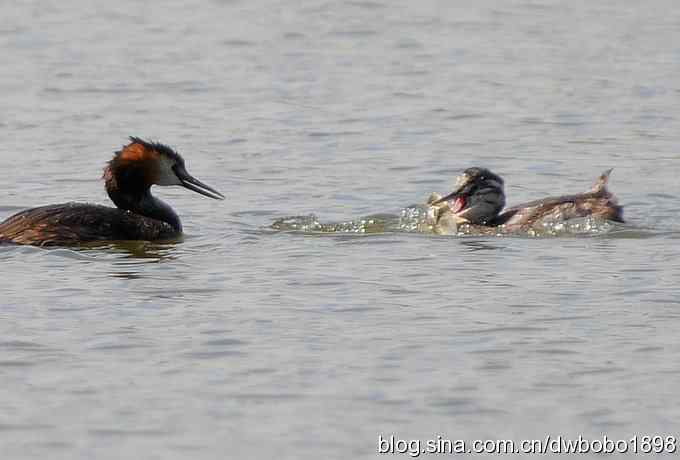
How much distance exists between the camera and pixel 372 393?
9086 mm

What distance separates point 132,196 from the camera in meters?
14.3


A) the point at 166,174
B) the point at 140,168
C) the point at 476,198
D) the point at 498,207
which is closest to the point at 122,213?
the point at 140,168

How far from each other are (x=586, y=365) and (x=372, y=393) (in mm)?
1269

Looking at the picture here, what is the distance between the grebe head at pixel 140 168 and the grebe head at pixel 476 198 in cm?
193

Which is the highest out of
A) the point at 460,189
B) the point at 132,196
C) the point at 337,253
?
the point at 460,189

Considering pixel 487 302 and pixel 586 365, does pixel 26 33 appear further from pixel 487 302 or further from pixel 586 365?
pixel 586 365

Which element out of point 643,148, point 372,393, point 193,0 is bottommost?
point 372,393

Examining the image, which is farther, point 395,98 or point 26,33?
point 26,33

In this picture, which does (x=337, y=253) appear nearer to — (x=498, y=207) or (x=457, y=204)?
(x=457, y=204)

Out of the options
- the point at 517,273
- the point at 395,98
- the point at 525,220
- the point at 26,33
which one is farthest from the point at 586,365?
the point at 26,33

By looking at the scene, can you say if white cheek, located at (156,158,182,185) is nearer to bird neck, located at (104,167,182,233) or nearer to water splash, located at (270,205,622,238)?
bird neck, located at (104,167,182,233)

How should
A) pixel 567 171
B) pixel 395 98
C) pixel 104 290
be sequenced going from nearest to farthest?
pixel 104 290 < pixel 567 171 < pixel 395 98

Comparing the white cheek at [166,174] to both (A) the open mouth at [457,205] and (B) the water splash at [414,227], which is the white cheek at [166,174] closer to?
(B) the water splash at [414,227]

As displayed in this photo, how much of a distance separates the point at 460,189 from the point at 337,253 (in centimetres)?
193
